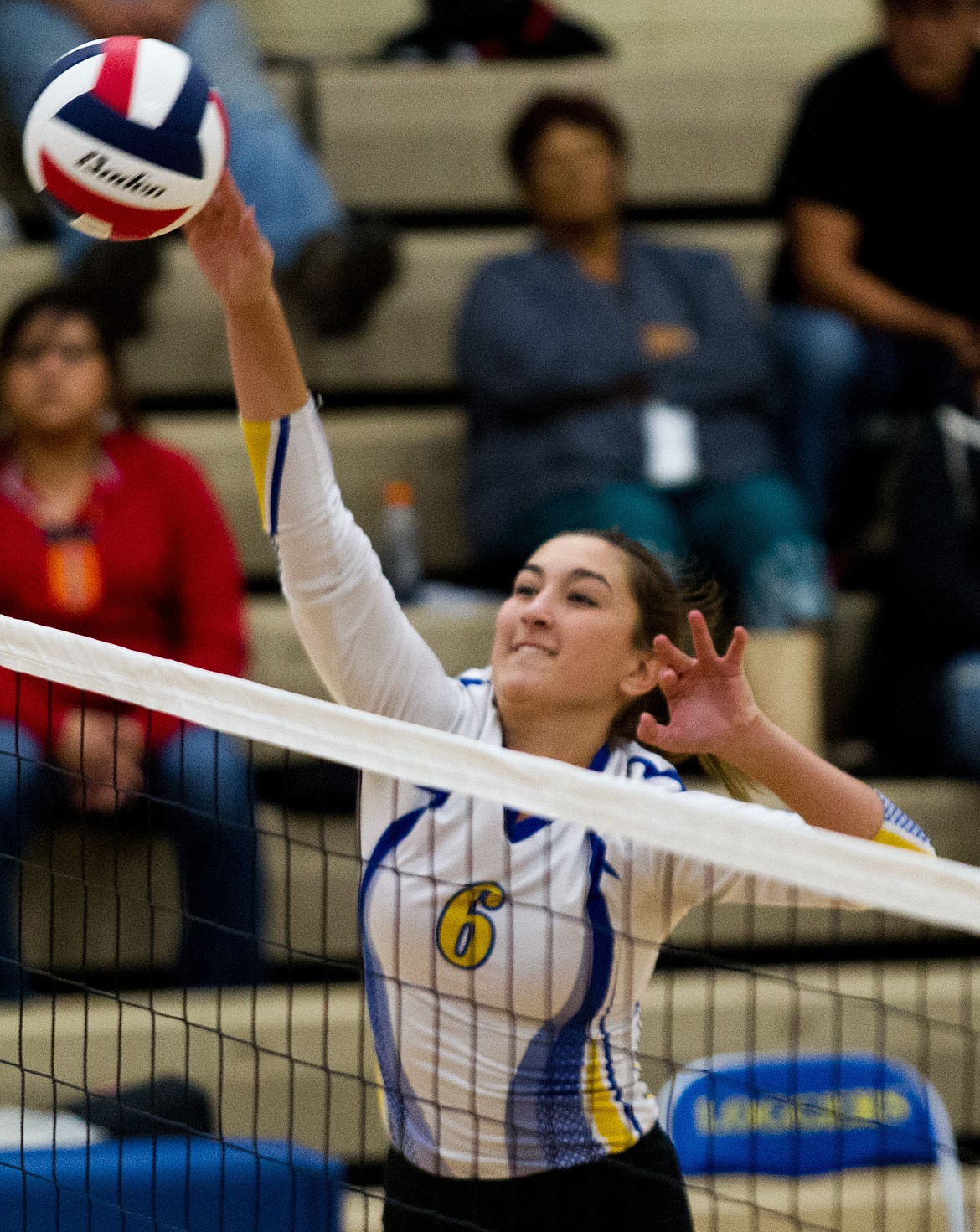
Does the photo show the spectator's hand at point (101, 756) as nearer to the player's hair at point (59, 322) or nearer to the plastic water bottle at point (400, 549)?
the player's hair at point (59, 322)

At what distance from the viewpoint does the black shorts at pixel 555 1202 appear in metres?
2.36

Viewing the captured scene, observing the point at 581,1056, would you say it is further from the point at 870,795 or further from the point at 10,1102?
the point at 10,1102

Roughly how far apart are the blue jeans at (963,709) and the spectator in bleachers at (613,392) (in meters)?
0.37

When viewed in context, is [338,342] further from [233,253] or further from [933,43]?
[233,253]

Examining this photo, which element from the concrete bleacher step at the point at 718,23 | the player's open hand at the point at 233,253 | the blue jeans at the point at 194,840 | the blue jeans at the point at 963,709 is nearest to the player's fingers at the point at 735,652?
the player's open hand at the point at 233,253

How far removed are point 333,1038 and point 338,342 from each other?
95.2 inches

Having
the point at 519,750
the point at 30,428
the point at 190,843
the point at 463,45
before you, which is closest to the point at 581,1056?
the point at 519,750

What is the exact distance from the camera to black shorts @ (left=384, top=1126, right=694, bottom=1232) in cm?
236

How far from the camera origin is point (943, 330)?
5.29 metres

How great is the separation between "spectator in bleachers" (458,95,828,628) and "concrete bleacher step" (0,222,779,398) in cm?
45

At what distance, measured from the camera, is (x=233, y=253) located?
7.72ft

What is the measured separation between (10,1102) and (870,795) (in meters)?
2.65

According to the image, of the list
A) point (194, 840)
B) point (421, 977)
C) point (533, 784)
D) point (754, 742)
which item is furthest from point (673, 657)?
point (194, 840)

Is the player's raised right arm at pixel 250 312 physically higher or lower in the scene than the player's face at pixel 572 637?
higher
